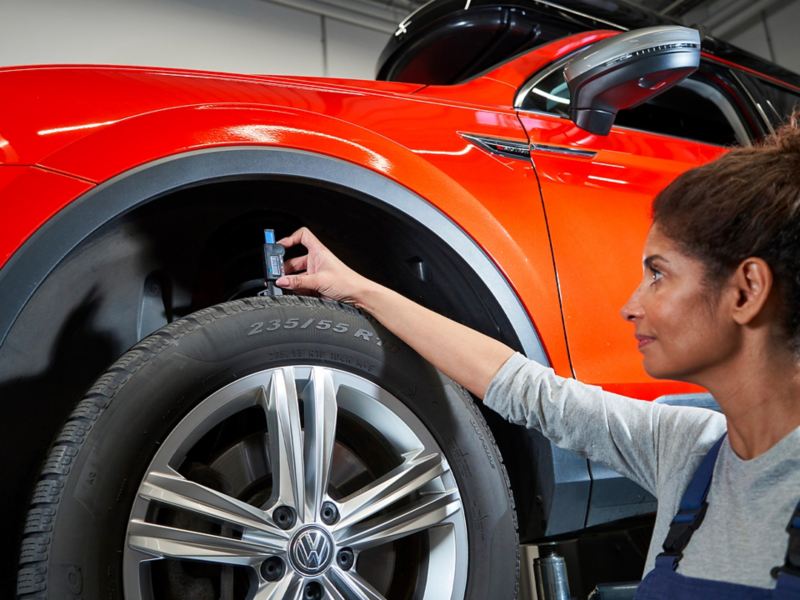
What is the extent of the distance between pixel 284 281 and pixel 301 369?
0.21 meters

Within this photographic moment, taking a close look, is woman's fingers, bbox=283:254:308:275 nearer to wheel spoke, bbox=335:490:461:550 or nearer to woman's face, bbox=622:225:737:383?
wheel spoke, bbox=335:490:461:550

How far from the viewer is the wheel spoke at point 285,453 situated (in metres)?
0.97

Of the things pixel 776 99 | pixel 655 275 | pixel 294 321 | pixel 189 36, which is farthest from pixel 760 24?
pixel 294 321

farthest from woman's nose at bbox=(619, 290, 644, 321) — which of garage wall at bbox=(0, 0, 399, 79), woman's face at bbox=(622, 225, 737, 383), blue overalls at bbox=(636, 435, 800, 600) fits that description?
garage wall at bbox=(0, 0, 399, 79)

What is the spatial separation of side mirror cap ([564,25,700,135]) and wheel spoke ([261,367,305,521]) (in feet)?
2.85

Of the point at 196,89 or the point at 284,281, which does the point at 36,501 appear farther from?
the point at 196,89

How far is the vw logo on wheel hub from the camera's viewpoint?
95 centimetres

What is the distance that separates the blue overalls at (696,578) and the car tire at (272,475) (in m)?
0.29

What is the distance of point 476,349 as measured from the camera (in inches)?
45.3

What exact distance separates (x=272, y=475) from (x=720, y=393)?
25.6 inches

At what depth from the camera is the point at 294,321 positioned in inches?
42.1

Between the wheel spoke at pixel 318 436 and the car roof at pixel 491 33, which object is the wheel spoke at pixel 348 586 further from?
the car roof at pixel 491 33

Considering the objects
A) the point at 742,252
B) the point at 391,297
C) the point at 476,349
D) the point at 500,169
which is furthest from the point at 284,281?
the point at 742,252

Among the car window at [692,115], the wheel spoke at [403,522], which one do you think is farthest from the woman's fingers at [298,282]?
the car window at [692,115]
